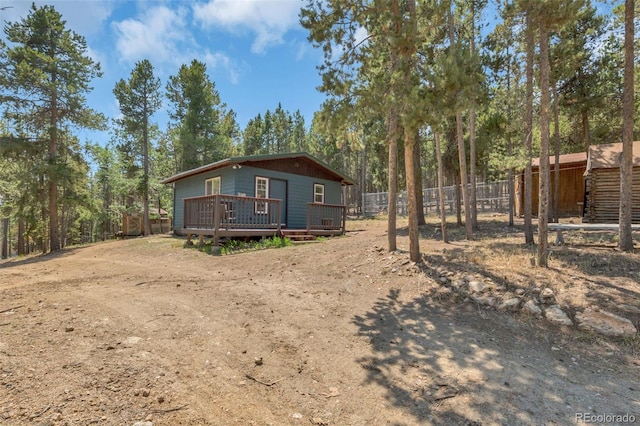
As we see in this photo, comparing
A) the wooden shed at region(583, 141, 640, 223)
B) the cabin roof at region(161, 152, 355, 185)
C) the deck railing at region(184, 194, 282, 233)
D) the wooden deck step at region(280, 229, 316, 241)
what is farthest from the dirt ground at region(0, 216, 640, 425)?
the wooden shed at region(583, 141, 640, 223)

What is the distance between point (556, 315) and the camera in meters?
3.99

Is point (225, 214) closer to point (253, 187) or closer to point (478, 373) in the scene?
point (253, 187)

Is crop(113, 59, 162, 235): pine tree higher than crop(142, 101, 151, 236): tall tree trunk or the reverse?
higher

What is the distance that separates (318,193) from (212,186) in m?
5.31

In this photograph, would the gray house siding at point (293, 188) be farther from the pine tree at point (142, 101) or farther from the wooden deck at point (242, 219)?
the pine tree at point (142, 101)

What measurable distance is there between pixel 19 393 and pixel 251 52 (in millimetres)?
15790

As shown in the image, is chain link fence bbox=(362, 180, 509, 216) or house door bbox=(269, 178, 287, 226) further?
chain link fence bbox=(362, 180, 509, 216)

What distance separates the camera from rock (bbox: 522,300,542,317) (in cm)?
411

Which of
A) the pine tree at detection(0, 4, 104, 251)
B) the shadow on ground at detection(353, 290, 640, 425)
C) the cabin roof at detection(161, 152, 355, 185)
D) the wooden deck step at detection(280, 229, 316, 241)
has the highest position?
the pine tree at detection(0, 4, 104, 251)

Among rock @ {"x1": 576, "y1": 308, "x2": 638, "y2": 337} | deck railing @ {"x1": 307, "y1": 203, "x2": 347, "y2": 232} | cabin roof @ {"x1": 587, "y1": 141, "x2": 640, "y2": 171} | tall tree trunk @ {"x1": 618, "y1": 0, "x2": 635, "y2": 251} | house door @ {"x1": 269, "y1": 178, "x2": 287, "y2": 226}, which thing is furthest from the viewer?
house door @ {"x1": 269, "y1": 178, "x2": 287, "y2": 226}

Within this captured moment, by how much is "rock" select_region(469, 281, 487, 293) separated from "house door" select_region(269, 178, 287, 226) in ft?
33.6

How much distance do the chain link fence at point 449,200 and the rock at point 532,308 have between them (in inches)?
738

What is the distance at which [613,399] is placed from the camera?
2.59 meters

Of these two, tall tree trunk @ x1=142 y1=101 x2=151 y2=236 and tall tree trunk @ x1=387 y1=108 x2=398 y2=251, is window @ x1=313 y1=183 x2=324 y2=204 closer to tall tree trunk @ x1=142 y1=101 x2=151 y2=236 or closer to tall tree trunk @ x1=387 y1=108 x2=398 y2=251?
tall tree trunk @ x1=387 y1=108 x2=398 y2=251
